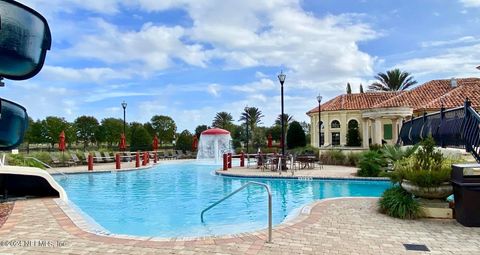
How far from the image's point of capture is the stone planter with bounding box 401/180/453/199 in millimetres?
6969

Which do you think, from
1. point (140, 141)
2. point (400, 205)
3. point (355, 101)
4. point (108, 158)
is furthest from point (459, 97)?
point (140, 141)

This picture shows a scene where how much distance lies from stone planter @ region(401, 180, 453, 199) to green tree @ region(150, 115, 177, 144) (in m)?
46.2

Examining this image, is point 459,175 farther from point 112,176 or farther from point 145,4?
point 112,176

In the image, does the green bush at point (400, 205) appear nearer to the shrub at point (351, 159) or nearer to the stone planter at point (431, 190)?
the stone planter at point (431, 190)

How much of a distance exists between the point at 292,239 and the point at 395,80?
1579 inches

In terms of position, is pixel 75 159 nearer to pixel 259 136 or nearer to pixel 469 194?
pixel 469 194

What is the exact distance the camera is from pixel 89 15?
13.0m

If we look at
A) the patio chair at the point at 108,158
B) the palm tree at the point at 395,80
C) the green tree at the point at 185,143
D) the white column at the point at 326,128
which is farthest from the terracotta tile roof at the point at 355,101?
the patio chair at the point at 108,158

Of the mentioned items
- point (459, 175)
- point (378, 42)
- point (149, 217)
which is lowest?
point (149, 217)

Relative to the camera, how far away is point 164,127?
51.9 m

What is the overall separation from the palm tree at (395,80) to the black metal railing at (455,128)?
31646 mm

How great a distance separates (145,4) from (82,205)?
727cm

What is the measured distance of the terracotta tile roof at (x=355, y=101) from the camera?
32.9 meters

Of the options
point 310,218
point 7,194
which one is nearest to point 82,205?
point 7,194
